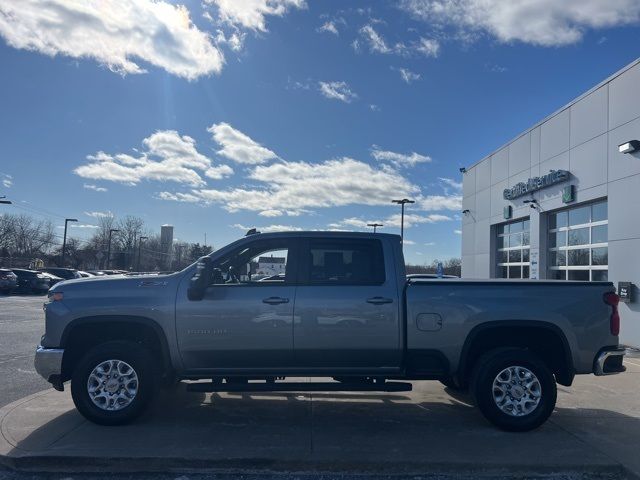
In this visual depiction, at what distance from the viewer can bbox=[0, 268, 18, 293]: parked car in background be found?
1206 inches

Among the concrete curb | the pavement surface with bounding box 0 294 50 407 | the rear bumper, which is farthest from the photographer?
the pavement surface with bounding box 0 294 50 407

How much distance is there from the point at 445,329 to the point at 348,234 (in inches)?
57.5

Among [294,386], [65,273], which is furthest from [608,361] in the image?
[65,273]

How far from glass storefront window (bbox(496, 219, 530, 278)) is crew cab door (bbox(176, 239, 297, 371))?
1449 centimetres

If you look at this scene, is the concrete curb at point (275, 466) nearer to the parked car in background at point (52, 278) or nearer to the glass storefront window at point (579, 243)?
the glass storefront window at point (579, 243)

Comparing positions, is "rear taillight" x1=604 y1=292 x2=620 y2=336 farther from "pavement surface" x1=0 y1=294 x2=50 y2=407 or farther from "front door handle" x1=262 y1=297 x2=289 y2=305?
"pavement surface" x1=0 y1=294 x2=50 y2=407

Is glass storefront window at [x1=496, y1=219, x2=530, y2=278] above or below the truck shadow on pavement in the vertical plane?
above

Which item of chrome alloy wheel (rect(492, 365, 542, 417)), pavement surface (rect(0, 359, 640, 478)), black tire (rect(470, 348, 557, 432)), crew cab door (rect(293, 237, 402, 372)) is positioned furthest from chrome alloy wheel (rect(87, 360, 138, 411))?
chrome alloy wheel (rect(492, 365, 542, 417))

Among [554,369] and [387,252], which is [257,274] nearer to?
[387,252]

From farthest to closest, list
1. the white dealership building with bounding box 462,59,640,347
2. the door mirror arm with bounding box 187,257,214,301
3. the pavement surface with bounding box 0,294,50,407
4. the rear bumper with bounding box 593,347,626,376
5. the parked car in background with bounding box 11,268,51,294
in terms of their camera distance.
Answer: the parked car in background with bounding box 11,268,51,294 → the white dealership building with bounding box 462,59,640,347 → the pavement surface with bounding box 0,294,50,407 → the rear bumper with bounding box 593,347,626,376 → the door mirror arm with bounding box 187,257,214,301

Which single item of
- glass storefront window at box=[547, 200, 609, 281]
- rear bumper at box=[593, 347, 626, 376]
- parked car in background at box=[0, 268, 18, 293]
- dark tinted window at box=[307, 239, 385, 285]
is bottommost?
rear bumper at box=[593, 347, 626, 376]

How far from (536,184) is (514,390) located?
40.5ft

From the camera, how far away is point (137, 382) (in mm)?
5723

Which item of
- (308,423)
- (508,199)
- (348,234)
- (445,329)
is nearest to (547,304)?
(445,329)
